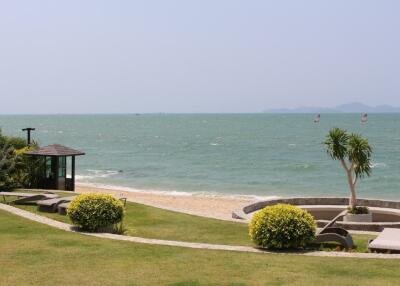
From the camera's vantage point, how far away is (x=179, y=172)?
5319 centimetres

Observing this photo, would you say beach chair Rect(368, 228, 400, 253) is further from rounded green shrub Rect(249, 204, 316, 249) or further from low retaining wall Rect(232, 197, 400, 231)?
low retaining wall Rect(232, 197, 400, 231)

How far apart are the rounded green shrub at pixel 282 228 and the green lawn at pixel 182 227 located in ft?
2.73

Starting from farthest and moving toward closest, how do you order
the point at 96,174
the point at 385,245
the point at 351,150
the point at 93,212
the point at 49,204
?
the point at 96,174 → the point at 351,150 → the point at 49,204 → the point at 93,212 → the point at 385,245

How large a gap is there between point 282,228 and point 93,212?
449 centimetres

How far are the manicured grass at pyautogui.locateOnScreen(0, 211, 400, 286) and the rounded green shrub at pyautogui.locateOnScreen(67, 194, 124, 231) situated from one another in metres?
1.34

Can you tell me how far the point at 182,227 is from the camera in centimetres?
1498

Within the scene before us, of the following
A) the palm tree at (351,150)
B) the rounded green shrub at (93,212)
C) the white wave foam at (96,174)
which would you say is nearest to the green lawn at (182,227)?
the rounded green shrub at (93,212)

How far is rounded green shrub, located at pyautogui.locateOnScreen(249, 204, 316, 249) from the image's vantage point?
1152cm

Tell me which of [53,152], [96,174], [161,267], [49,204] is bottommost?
[96,174]

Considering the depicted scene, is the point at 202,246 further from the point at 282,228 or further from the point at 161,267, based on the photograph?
the point at 161,267

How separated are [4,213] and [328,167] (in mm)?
44046

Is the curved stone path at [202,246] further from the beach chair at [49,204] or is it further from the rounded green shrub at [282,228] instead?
the beach chair at [49,204]

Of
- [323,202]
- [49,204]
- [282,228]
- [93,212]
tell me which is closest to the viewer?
[282,228]

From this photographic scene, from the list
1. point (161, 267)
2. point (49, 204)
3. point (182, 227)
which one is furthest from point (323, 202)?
point (161, 267)
